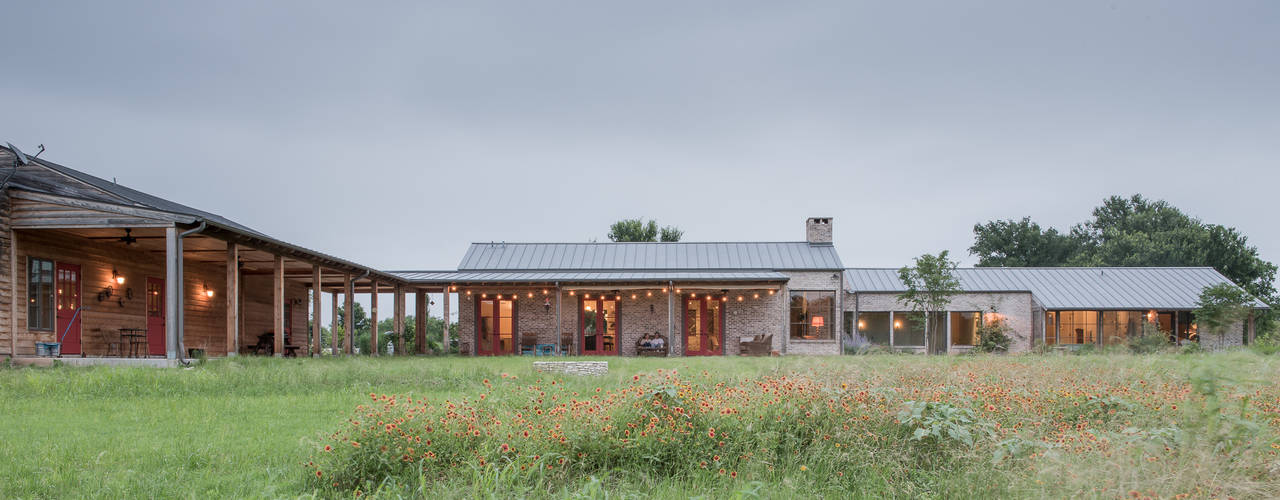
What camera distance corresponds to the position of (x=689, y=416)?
4.79 m

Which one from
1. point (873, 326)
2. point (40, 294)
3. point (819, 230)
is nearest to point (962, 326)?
point (873, 326)

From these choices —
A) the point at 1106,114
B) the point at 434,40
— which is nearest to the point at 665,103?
the point at 434,40

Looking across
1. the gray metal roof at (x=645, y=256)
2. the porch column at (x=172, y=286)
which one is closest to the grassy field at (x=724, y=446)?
the porch column at (x=172, y=286)

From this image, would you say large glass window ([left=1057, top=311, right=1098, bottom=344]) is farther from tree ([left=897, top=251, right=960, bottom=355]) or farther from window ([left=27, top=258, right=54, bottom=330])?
window ([left=27, top=258, right=54, bottom=330])

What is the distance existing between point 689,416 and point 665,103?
19982 millimetres

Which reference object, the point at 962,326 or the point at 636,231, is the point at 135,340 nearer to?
the point at 962,326

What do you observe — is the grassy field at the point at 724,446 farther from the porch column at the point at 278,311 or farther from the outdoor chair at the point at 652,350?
the outdoor chair at the point at 652,350

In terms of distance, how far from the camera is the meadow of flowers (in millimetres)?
3523

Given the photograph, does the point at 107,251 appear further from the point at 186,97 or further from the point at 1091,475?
the point at 1091,475

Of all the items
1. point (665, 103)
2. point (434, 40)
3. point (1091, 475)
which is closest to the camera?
point (1091, 475)

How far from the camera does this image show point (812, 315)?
22547 mm

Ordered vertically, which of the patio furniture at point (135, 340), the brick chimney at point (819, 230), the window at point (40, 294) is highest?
the brick chimney at point (819, 230)

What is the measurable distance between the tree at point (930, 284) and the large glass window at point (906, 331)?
112 cm

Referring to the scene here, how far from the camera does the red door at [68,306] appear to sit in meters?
12.8
